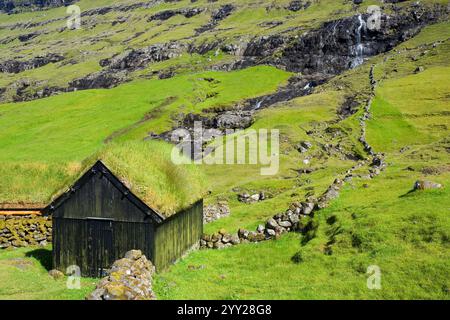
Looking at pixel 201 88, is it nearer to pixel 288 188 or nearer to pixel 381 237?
pixel 288 188

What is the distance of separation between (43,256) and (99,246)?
6.11 metres

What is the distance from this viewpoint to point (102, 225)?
26625 millimetres

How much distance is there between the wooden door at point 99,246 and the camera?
26.4 metres

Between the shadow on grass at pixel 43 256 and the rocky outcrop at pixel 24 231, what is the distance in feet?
6.55

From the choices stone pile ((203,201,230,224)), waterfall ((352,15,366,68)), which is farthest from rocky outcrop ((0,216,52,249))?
waterfall ((352,15,366,68))

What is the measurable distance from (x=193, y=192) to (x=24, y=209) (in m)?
13.4

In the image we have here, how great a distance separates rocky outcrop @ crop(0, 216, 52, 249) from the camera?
32656 mm

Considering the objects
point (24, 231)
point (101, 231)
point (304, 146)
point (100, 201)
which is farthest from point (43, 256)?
point (304, 146)

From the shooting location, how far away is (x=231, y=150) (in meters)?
70.5

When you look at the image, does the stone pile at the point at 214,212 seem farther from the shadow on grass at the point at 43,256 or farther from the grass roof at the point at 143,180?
the shadow on grass at the point at 43,256

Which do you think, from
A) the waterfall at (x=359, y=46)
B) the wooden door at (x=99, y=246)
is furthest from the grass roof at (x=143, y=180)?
the waterfall at (x=359, y=46)

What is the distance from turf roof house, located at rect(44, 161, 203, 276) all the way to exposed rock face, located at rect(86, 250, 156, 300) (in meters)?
2.80

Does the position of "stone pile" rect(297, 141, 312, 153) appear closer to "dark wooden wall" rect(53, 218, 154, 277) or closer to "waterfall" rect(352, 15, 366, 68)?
"dark wooden wall" rect(53, 218, 154, 277)
